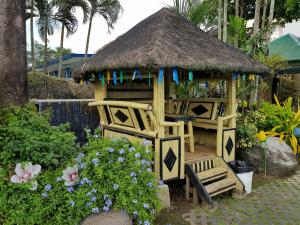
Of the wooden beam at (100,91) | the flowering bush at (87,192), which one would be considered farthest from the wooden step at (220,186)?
the wooden beam at (100,91)

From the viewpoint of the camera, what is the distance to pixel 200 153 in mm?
6543

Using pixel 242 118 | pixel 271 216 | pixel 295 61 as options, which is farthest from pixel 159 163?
pixel 295 61

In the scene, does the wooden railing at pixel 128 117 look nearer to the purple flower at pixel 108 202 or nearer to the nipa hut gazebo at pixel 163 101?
the nipa hut gazebo at pixel 163 101

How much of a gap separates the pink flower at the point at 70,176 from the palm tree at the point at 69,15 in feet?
47.9

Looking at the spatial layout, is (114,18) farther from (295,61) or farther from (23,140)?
(23,140)

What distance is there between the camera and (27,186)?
372 centimetres

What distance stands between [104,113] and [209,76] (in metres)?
2.92

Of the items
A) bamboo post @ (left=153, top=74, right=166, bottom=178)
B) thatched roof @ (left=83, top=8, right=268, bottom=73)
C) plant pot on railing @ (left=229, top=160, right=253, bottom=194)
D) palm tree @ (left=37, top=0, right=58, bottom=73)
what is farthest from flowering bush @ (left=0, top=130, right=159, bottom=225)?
palm tree @ (left=37, top=0, right=58, bottom=73)

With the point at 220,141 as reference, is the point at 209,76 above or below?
above

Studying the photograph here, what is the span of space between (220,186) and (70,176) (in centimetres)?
299

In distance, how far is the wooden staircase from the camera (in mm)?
5293

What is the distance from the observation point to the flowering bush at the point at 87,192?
3717 millimetres

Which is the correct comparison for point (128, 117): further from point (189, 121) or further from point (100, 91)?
point (100, 91)

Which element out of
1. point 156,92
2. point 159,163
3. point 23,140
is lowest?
point 159,163
